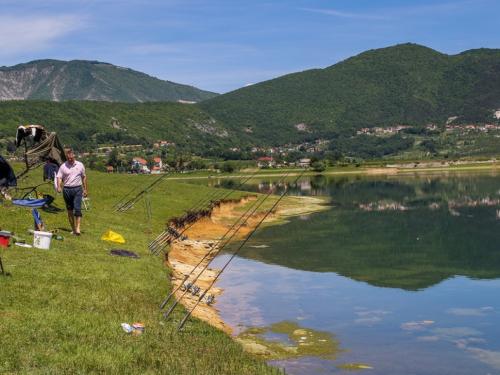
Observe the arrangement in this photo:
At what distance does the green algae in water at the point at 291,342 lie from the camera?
438 inches

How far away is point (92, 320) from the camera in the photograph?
8.55 metres

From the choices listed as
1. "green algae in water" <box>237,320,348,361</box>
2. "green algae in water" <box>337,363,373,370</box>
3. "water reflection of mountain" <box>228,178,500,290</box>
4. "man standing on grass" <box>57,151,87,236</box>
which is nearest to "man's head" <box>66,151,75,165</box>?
"man standing on grass" <box>57,151,87,236</box>

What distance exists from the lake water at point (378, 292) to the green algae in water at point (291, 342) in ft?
0.35

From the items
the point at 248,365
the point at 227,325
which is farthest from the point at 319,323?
the point at 248,365

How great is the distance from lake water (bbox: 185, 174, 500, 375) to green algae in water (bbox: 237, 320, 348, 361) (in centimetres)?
11

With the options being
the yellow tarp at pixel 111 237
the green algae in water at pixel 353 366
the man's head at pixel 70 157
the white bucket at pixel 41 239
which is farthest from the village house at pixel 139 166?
the green algae in water at pixel 353 366

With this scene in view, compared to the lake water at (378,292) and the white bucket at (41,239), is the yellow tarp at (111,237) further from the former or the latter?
the white bucket at (41,239)

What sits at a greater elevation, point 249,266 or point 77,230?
point 77,230

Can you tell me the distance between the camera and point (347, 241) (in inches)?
1108

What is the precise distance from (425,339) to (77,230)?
29.2 feet

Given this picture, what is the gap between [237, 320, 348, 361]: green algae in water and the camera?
1112cm

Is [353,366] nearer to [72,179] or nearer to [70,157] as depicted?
[72,179]

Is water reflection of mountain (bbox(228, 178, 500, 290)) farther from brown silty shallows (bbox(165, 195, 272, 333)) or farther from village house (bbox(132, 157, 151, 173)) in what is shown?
village house (bbox(132, 157, 151, 173))

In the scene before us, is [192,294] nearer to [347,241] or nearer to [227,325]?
[227,325]
